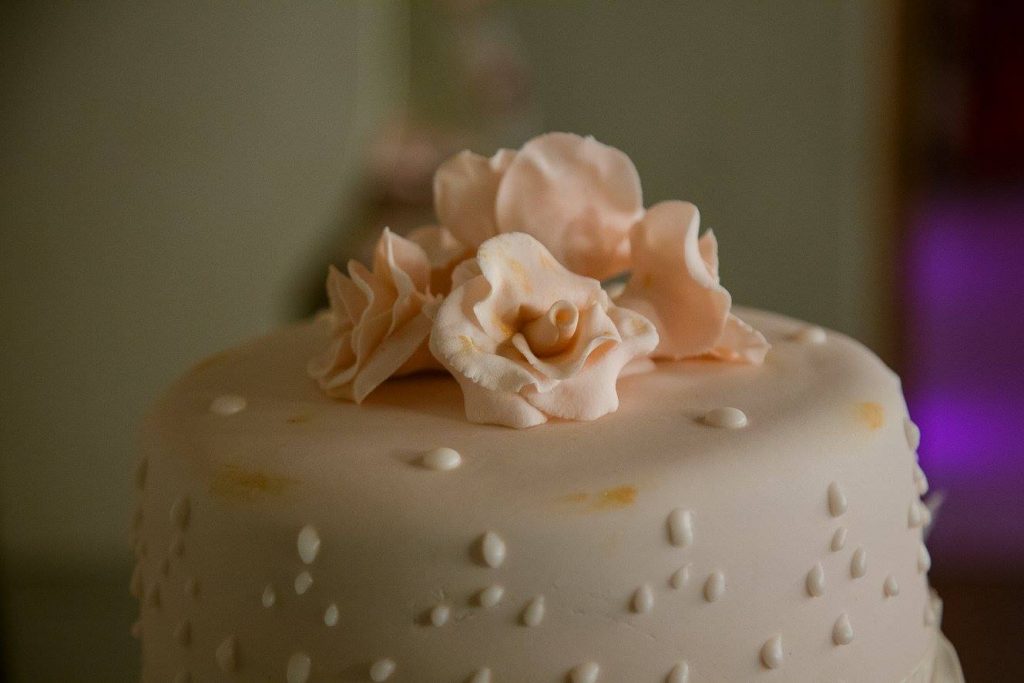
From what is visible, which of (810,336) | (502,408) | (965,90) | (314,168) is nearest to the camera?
(502,408)

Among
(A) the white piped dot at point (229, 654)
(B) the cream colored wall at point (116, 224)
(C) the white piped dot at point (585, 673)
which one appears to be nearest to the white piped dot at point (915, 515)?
(C) the white piped dot at point (585, 673)

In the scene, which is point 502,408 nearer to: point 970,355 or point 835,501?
point 835,501

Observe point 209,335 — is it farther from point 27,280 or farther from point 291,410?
point 291,410

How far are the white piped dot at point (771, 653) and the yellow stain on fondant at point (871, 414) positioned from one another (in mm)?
206

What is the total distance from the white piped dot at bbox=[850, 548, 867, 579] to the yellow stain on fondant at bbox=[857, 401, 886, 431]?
0.11m

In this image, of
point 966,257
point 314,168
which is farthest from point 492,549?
point 966,257

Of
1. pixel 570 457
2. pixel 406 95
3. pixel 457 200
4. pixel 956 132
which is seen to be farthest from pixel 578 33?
pixel 570 457

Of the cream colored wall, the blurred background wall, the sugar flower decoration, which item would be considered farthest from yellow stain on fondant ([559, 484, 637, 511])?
the cream colored wall

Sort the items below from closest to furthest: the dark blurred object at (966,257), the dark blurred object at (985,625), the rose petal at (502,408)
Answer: the rose petal at (502,408) → the dark blurred object at (985,625) → the dark blurred object at (966,257)

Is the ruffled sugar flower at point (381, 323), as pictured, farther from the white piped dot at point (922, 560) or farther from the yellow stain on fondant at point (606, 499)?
the white piped dot at point (922, 560)

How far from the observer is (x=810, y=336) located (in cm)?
109

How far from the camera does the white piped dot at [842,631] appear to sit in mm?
849

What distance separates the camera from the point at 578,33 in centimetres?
331

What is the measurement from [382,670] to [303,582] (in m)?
0.09
